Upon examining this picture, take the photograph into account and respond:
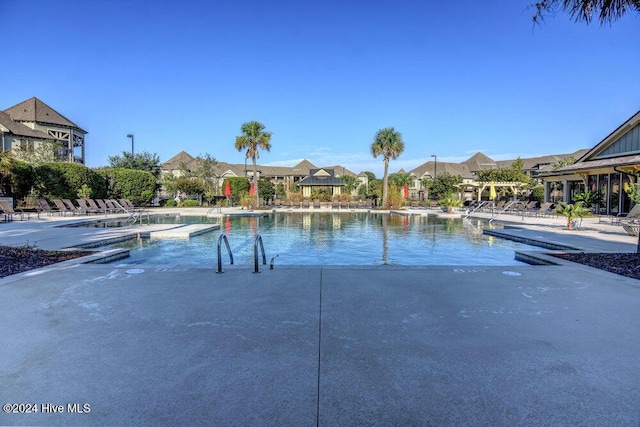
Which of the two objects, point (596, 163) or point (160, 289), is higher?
point (596, 163)

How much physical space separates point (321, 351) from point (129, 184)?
29.9 m

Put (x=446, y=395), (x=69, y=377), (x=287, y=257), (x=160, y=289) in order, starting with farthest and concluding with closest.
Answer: (x=287, y=257) < (x=160, y=289) < (x=69, y=377) < (x=446, y=395)

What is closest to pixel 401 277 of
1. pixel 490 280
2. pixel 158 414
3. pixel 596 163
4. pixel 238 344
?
pixel 490 280

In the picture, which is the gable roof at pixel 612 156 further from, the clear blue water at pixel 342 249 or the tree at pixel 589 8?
the tree at pixel 589 8

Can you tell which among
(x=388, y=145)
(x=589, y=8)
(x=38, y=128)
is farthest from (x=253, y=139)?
(x=38, y=128)

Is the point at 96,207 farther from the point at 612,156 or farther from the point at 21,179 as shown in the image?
the point at 612,156

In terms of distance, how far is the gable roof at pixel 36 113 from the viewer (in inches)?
1775

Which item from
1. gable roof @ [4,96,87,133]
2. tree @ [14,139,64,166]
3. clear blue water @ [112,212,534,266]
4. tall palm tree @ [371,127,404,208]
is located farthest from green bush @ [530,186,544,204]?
gable roof @ [4,96,87,133]

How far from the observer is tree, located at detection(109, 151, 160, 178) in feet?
128

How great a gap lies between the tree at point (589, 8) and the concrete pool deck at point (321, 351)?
3727 millimetres

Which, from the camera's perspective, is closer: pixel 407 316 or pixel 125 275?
pixel 407 316

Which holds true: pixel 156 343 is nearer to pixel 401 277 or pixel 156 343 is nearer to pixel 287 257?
pixel 401 277

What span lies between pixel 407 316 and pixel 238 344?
175 centimetres

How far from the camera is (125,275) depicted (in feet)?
19.4
